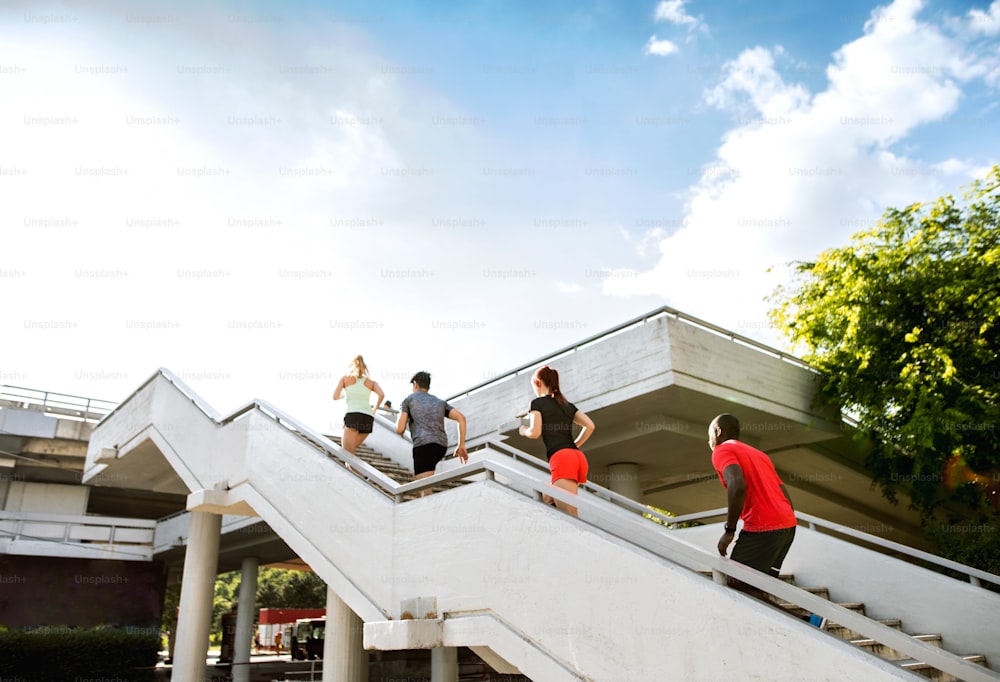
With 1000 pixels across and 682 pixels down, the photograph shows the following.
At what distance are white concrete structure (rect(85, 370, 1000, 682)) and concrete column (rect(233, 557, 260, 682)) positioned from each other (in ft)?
44.5

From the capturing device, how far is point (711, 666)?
170 inches

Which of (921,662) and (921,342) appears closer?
(921,662)

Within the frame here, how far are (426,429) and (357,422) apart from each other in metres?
1.40

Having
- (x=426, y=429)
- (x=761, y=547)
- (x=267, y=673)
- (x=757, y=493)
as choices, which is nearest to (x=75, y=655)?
(x=267, y=673)

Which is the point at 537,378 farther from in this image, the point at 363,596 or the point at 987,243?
the point at 987,243

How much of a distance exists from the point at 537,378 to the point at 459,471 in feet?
3.82

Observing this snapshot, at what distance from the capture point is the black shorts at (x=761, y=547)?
15.0 feet

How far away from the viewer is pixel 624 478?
15.8 meters

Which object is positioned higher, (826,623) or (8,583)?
(8,583)

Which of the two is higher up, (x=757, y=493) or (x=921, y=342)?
(x=921, y=342)

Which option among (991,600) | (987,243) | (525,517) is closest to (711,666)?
(525,517)

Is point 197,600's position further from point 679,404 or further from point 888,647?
point 888,647

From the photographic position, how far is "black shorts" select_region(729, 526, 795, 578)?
4559 mm

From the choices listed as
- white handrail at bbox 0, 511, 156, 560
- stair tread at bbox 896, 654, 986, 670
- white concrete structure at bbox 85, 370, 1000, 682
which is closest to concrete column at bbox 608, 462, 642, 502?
white concrete structure at bbox 85, 370, 1000, 682
